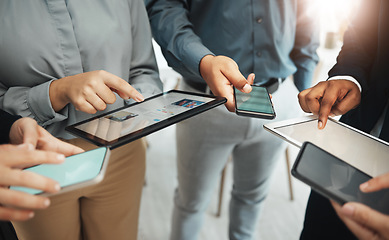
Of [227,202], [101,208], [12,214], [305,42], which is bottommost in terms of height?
[227,202]

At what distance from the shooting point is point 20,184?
30cm

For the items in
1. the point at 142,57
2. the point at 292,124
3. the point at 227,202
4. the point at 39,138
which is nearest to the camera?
the point at 39,138

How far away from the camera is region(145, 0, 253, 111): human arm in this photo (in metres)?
0.59

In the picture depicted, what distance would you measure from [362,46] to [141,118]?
51 centimetres

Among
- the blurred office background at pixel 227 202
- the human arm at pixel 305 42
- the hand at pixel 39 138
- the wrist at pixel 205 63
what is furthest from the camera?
the blurred office background at pixel 227 202

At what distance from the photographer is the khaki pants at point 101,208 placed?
54 cm

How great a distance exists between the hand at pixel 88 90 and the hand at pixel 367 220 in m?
0.37

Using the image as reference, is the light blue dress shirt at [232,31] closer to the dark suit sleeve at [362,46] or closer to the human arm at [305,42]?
the human arm at [305,42]

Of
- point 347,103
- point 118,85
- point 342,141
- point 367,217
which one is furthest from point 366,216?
point 118,85

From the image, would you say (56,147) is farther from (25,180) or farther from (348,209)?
(348,209)

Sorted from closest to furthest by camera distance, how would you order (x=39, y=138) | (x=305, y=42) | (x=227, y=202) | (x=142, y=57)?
(x=39, y=138), (x=142, y=57), (x=305, y=42), (x=227, y=202)

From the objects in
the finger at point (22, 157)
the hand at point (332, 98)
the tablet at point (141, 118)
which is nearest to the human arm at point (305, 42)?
the hand at point (332, 98)

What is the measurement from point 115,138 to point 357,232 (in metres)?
0.37

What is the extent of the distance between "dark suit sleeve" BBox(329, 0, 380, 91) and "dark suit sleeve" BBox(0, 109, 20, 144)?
2.15 ft
